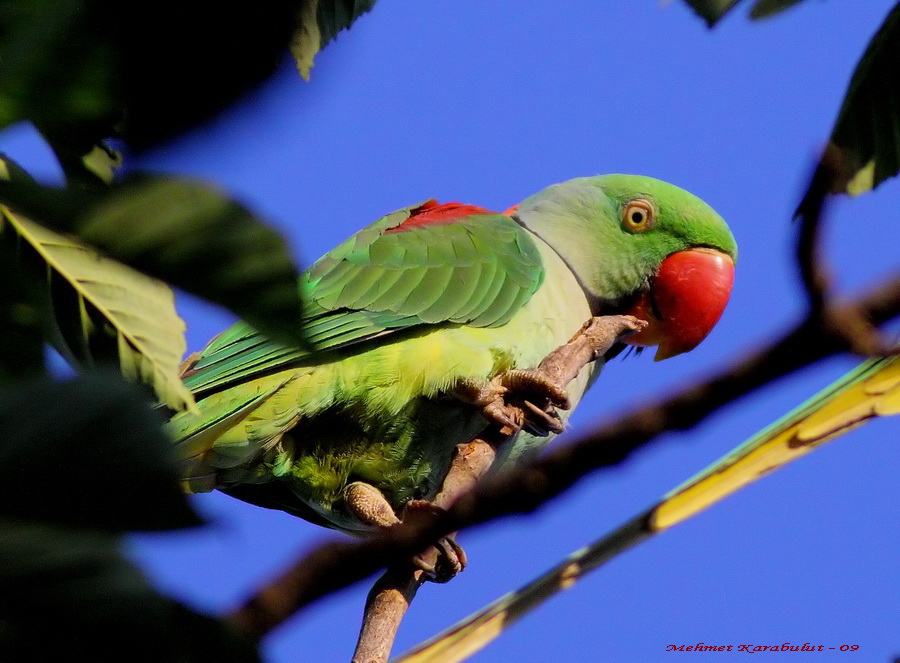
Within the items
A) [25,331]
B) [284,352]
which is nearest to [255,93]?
[25,331]

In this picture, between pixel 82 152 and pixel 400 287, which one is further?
pixel 400 287

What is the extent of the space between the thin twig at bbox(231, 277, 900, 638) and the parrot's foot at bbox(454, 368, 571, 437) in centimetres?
190

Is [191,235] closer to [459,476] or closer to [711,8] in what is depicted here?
[711,8]

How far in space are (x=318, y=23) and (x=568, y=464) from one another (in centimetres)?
118

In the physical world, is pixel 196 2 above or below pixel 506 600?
above

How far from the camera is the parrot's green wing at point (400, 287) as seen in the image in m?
3.04

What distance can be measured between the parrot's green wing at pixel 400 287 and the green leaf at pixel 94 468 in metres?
2.14

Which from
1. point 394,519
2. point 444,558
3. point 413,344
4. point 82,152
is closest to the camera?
point 82,152

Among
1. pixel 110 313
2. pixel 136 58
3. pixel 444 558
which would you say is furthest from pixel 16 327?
pixel 444 558

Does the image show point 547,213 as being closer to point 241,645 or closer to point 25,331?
point 25,331

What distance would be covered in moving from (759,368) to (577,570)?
3.39ft

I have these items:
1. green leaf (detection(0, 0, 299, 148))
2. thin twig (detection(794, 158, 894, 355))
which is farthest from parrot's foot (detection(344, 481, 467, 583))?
thin twig (detection(794, 158, 894, 355))

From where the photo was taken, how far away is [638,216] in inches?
144

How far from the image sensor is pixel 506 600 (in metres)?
1.69
